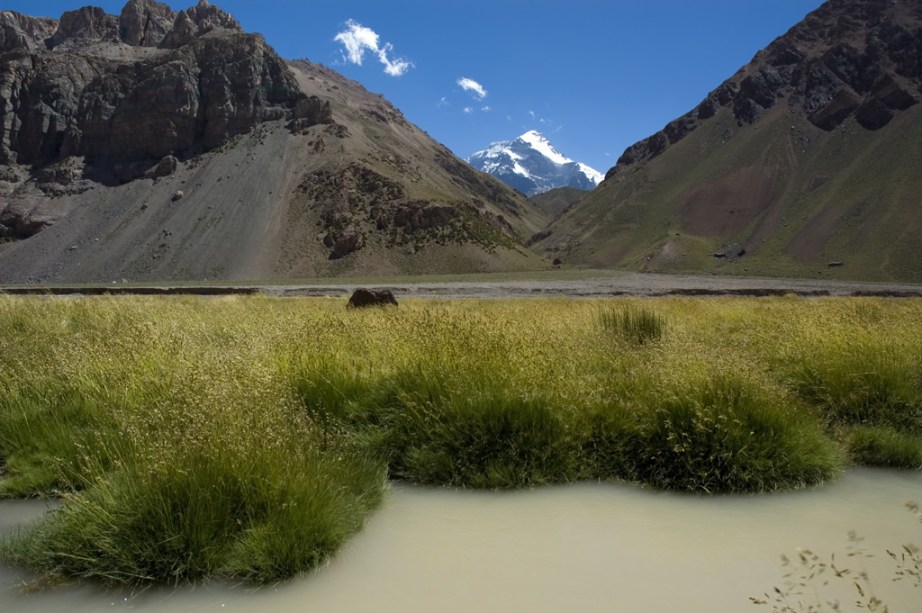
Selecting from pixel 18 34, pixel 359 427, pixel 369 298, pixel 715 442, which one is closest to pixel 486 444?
pixel 359 427

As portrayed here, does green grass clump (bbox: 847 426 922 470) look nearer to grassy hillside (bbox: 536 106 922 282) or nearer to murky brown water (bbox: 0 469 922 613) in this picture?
murky brown water (bbox: 0 469 922 613)

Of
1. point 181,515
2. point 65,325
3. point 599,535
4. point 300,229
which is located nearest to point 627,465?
point 599,535

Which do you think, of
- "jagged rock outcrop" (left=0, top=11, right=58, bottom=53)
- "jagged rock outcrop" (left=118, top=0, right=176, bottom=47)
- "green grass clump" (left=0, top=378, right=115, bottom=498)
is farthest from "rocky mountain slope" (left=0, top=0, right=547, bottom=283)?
"green grass clump" (left=0, top=378, right=115, bottom=498)

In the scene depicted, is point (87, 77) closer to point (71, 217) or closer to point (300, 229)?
point (71, 217)

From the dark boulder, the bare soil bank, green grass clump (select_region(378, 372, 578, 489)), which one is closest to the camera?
green grass clump (select_region(378, 372, 578, 489))

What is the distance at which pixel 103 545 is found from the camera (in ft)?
13.0

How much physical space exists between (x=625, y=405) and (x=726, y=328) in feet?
24.6

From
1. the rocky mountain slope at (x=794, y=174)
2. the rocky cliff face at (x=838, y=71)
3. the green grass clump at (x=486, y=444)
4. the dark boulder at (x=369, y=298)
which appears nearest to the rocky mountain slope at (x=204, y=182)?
the rocky mountain slope at (x=794, y=174)

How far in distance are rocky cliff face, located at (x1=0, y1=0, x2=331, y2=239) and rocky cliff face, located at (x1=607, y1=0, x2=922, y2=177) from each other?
11210 centimetres

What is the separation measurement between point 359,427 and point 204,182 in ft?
387

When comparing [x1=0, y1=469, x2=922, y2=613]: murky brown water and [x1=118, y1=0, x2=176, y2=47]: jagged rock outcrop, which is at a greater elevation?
[x1=118, y1=0, x2=176, y2=47]: jagged rock outcrop

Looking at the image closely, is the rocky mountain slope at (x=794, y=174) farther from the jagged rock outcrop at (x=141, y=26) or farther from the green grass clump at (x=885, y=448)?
the jagged rock outcrop at (x=141, y=26)

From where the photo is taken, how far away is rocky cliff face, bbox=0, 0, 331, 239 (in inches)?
4815

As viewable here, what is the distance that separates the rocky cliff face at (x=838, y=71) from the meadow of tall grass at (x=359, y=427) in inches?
5886
